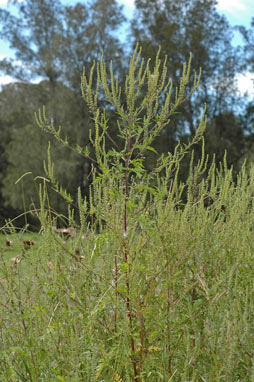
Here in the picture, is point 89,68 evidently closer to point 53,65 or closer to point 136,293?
point 53,65

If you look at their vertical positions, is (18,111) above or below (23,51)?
below

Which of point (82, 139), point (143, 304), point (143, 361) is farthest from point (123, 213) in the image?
point (82, 139)

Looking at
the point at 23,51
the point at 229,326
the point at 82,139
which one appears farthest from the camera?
the point at 23,51

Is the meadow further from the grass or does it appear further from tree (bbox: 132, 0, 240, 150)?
tree (bbox: 132, 0, 240, 150)

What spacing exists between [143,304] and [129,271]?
0.49ft

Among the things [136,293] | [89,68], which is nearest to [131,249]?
[136,293]

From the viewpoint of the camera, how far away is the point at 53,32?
21.3 meters

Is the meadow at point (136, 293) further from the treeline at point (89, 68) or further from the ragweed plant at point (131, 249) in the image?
the treeline at point (89, 68)

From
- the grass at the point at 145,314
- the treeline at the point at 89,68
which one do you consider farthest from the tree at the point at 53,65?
the grass at the point at 145,314

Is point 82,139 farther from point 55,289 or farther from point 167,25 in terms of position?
point 55,289

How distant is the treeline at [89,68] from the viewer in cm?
1961

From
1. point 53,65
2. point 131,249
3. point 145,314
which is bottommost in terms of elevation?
point 145,314

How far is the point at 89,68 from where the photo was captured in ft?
67.6

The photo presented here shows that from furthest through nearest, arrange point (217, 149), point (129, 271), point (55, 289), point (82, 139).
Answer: point (217, 149) → point (82, 139) → point (55, 289) → point (129, 271)
